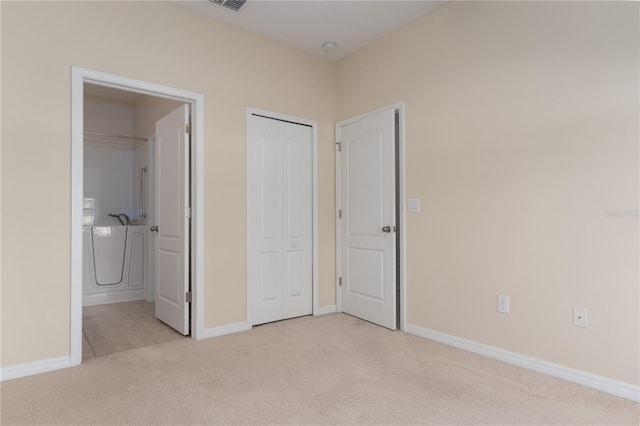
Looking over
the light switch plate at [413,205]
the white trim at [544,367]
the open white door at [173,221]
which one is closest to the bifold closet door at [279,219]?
the open white door at [173,221]

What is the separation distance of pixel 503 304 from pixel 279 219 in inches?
82.6

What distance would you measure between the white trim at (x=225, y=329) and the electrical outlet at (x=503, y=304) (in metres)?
2.12

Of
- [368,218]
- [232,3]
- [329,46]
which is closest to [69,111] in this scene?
[232,3]

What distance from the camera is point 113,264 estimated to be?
468 cm

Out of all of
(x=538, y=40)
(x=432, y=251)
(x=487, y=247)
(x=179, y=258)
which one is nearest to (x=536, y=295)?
(x=487, y=247)

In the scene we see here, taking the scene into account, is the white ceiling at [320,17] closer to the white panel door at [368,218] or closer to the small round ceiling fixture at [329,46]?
the small round ceiling fixture at [329,46]

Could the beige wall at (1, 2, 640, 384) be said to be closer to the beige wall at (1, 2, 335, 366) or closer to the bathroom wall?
the beige wall at (1, 2, 335, 366)

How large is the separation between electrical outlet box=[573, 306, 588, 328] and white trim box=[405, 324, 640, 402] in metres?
0.29

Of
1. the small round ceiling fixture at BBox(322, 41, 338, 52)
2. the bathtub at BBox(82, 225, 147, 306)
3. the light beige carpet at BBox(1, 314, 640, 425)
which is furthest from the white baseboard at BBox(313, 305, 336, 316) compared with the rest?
the small round ceiling fixture at BBox(322, 41, 338, 52)

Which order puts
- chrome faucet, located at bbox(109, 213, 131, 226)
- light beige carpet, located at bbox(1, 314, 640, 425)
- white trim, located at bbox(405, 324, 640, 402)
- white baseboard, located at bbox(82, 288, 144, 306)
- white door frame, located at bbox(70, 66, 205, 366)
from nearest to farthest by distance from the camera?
light beige carpet, located at bbox(1, 314, 640, 425) < white trim, located at bbox(405, 324, 640, 402) < white door frame, located at bbox(70, 66, 205, 366) < white baseboard, located at bbox(82, 288, 144, 306) < chrome faucet, located at bbox(109, 213, 131, 226)

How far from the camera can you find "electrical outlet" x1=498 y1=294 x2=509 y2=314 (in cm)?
262

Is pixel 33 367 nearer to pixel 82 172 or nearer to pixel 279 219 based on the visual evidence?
pixel 82 172

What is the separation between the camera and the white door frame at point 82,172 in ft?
8.43

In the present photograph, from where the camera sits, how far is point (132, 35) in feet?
9.36
